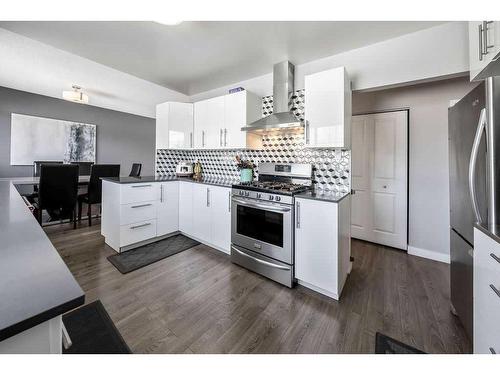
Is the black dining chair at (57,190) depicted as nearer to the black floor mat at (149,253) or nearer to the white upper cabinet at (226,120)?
the black floor mat at (149,253)

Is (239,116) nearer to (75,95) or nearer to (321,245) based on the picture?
(321,245)

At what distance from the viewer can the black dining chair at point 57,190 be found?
313 cm

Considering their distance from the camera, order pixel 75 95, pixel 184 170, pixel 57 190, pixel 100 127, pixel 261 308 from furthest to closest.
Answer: pixel 100 127 → pixel 184 170 → pixel 75 95 → pixel 57 190 → pixel 261 308

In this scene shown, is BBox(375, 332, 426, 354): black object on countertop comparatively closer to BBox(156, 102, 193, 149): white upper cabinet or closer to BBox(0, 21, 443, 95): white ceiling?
BBox(0, 21, 443, 95): white ceiling

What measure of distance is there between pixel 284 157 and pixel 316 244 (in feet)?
4.08

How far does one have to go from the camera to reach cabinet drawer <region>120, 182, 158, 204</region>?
2.68m

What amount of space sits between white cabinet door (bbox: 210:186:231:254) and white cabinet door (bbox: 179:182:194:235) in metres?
0.46

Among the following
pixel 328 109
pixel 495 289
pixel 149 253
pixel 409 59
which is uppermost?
pixel 409 59

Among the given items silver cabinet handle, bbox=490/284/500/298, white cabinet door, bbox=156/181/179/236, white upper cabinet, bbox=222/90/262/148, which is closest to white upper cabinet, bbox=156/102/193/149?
white cabinet door, bbox=156/181/179/236

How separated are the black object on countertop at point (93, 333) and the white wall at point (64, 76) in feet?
9.34

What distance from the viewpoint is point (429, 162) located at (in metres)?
2.69

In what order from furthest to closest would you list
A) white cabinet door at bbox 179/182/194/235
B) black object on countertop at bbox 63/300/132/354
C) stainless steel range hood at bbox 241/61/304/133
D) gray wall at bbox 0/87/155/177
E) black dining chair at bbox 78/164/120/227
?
gray wall at bbox 0/87/155/177 < black dining chair at bbox 78/164/120/227 < white cabinet door at bbox 179/182/194/235 < stainless steel range hood at bbox 241/61/304/133 < black object on countertop at bbox 63/300/132/354

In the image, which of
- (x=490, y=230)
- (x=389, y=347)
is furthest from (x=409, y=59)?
(x=389, y=347)
